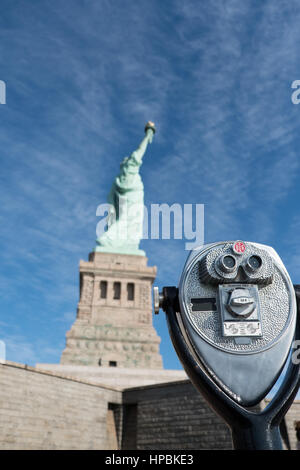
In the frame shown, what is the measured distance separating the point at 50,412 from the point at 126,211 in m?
21.4

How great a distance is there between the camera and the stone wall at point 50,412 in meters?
13.8

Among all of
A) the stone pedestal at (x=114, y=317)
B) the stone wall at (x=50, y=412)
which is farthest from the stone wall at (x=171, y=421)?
the stone pedestal at (x=114, y=317)

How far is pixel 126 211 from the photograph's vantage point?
34.4 meters

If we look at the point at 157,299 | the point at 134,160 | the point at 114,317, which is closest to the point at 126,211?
the point at 134,160

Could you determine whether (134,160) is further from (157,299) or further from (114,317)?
(157,299)

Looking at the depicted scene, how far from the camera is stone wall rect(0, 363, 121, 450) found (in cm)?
1384

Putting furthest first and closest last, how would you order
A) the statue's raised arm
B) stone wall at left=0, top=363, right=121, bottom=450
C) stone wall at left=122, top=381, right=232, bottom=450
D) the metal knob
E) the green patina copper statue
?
1. the statue's raised arm
2. the green patina copper statue
3. stone wall at left=122, top=381, right=232, bottom=450
4. stone wall at left=0, top=363, right=121, bottom=450
5. the metal knob

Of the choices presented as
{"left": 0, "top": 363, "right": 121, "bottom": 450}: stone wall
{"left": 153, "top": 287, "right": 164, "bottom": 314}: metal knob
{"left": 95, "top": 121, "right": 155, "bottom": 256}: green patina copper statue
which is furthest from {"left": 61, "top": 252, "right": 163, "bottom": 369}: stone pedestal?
{"left": 153, "top": 287, "right": 164, "bottom": 314}: metal knob

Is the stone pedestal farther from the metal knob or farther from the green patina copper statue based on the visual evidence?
the metal knob

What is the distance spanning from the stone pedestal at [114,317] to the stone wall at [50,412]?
27.5 feet

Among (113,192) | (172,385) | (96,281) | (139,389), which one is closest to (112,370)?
(139,389)

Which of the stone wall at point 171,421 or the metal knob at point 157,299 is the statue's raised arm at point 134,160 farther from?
the metal knob at point 157,299

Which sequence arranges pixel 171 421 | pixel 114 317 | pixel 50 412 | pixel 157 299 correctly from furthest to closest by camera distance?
pixel 114 317 → pixel 171 421 → pixel 50 412 → pixel 157 299

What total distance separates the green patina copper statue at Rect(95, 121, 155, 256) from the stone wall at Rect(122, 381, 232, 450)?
16.1m
